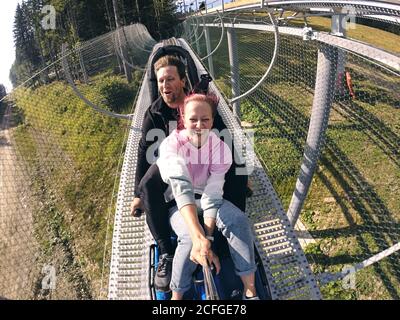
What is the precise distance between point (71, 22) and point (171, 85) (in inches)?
499

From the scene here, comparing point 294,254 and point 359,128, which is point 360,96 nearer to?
point 359,128

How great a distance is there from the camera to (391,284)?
2.67 m

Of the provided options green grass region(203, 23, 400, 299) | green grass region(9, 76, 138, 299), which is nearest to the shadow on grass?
green grass region(203, 23, 400, 299)

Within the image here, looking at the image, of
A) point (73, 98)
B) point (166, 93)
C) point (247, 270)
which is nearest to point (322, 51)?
point (166, 93)

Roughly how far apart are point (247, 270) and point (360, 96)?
3148 mm

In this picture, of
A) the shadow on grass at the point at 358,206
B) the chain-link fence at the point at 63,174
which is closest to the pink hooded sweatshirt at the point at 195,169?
the chain-link fence at the point at 63,174

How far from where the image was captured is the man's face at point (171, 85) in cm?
161

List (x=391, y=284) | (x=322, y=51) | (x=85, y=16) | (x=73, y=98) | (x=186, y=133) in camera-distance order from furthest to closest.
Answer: (x=85, y=16) → (x=73, y=98) → (x=391, y=284) → (x=322, y=51) → (x=186, y=133)

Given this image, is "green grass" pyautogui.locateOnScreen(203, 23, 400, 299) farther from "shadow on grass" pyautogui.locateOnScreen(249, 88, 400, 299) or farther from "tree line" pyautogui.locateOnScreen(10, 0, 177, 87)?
"tree line" pyautogui.locateOnScreen(10, 0, 177, 87)

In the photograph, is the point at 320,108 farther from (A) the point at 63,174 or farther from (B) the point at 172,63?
(A) the point at 63,174

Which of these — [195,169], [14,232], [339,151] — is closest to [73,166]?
[14,232]

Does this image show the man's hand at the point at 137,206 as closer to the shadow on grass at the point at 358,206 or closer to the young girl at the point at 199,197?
the young girl at the point at 199,197

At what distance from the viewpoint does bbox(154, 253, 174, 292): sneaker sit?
1348mm
